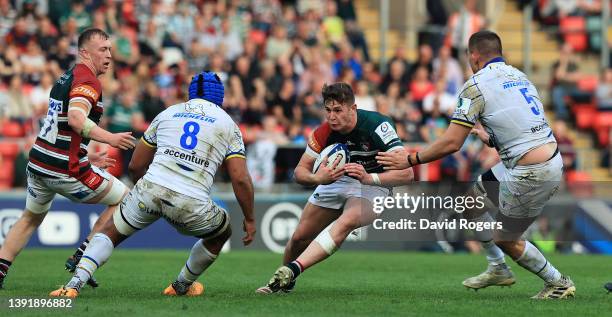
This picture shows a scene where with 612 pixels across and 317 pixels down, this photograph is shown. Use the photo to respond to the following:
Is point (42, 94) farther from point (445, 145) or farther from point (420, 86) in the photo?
point (445, 145)

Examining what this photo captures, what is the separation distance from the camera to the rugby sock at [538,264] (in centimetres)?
1141

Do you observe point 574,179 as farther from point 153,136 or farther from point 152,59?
point 153,136

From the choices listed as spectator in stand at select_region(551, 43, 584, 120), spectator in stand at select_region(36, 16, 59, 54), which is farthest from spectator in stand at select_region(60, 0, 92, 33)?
spectator in stand at select_region(551, 43, 584, 120)

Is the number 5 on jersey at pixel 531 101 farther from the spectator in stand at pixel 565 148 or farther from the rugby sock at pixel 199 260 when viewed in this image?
the spectator in stand at pixel 565 148

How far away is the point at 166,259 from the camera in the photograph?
1725 cm

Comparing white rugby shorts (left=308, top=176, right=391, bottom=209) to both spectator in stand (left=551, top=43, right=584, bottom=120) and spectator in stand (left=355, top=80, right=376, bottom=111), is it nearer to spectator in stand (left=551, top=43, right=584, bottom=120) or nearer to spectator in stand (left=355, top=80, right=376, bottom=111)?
spectator in stand (left=355, top=80, right=376, bottom=111)

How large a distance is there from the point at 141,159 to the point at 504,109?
3.44 m

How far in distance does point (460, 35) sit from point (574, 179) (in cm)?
464

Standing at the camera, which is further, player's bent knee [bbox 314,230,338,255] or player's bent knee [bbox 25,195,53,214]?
player's bent knee [bbox 25,195,53,214]

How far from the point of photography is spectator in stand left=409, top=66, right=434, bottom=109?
2408cm

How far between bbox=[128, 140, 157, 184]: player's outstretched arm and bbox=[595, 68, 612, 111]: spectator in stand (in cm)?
1558

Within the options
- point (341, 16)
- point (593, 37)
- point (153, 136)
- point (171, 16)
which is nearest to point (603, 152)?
point (593, 37)

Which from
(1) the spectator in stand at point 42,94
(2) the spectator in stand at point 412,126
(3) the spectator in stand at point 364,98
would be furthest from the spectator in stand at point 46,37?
(2) the spectator in stand at point 412,126

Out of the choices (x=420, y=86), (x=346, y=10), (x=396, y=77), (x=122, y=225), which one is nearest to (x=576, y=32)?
(x=420, y=86)
